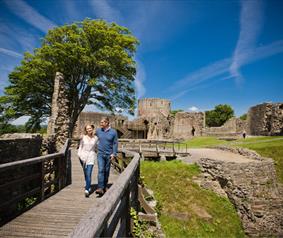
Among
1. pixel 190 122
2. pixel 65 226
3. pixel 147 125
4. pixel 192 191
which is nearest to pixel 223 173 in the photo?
pixel 192 191

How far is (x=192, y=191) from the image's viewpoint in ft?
40.0

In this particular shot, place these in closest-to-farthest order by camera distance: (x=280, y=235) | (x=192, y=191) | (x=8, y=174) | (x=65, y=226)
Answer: (x=65, y=226), (x=8, y=174), (x=280, y=235), (x=192, y=191)

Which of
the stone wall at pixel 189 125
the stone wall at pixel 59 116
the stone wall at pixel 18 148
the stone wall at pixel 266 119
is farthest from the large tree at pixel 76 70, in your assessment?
the stone wall at pixel 189 125

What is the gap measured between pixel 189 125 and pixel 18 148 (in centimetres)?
3643

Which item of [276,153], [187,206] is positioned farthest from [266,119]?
[187,206]

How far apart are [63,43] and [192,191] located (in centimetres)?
A: 1490

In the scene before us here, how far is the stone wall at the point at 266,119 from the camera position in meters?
24.5

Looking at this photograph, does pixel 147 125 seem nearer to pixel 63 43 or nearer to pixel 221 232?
pixel 63 43

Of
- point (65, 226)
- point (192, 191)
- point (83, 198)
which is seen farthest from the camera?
point (192, 191)

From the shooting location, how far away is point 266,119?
27.0 metres

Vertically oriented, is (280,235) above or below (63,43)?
below

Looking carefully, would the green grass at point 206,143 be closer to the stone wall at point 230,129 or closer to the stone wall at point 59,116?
the stone wall at point 230,129

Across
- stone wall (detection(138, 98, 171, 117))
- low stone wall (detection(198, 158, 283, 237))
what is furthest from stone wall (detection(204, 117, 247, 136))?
low stone wall (detection(198, 158, 283, 237))

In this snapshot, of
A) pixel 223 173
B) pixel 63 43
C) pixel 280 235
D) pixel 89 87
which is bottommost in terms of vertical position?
pixel 280 235
